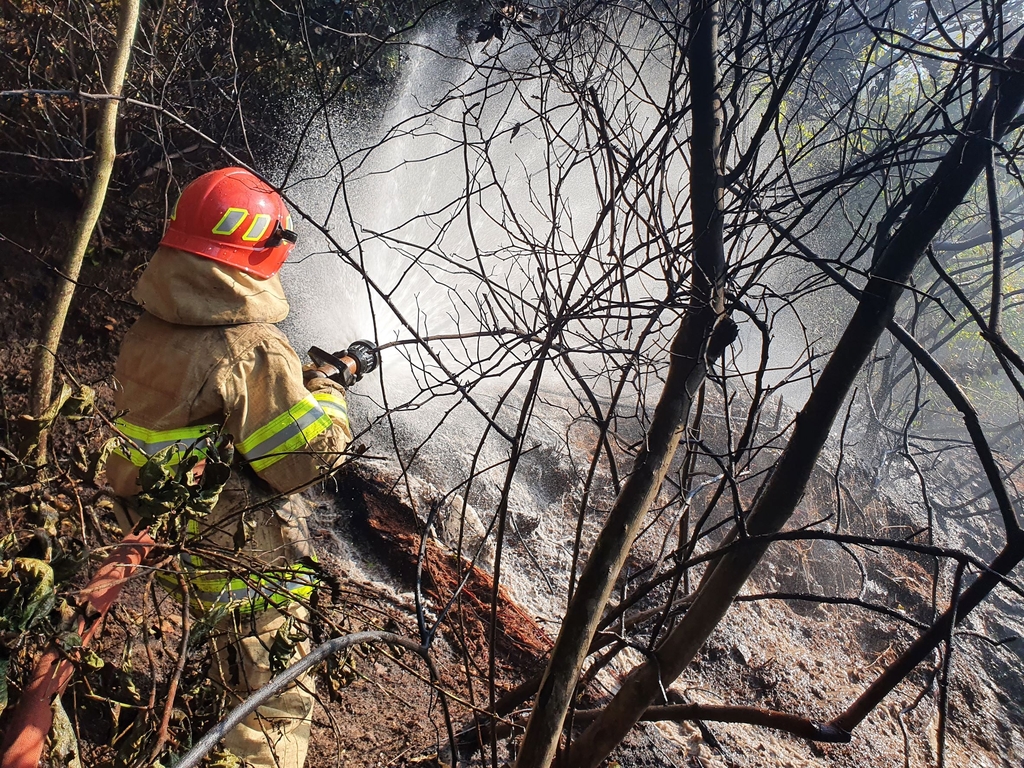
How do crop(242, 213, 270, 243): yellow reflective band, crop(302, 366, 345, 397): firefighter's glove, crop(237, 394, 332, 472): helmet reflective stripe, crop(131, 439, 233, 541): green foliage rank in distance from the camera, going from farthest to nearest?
crop(302, 366, 345, 397): firefighter's glove
crop(242, 213, 270, 243): yellow reflective band
crop(237, 394, 332, 472): helmet reflective stripe
crop(131, 439, 233, 541): green foliage

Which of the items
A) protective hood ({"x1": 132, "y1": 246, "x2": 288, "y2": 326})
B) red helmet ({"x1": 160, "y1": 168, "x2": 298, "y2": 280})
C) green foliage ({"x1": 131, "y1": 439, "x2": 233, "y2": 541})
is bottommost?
green foliage ({"x1": 131, "y1": 439, "x2": 233, "y2": 541})

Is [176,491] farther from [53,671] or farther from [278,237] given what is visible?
[278,237]

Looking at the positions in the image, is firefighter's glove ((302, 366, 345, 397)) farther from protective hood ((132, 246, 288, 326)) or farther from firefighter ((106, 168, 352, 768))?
protective hood ((132, 246, 288, 326))

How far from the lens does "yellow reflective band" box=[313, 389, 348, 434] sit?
2588 mm

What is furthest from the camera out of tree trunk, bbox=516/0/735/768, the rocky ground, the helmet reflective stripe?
the rocky ground

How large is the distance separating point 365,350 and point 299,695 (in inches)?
54.2

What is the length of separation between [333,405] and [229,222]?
77 centimetres

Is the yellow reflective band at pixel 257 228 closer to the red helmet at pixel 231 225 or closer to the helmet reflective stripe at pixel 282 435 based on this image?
the red helmet at pixel 231 225

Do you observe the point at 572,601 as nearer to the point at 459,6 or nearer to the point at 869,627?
the point at 869,627

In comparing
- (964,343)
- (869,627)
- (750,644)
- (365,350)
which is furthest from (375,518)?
(964,343)

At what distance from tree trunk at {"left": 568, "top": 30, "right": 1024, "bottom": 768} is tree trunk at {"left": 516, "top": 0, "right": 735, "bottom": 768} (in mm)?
251

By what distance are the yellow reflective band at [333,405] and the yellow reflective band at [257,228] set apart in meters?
0.62

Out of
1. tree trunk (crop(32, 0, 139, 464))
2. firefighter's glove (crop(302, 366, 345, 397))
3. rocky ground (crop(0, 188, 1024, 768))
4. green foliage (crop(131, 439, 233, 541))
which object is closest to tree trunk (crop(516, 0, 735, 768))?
green foliage (crop(131, 439, 233, 541))

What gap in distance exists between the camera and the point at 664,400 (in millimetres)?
1691
